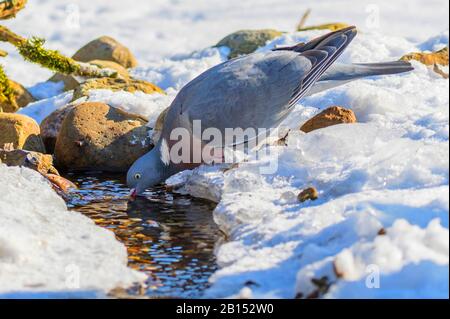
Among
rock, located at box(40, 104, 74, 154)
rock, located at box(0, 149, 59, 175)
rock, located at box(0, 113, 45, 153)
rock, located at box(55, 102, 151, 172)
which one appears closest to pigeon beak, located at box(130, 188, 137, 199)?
rock, located at box(0, 149, 59, 175)

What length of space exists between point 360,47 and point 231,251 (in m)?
5.17

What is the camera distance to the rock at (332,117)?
23.3 ft

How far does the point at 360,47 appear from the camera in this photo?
9492 mm

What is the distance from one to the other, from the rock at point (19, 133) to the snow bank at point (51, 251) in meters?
2.09

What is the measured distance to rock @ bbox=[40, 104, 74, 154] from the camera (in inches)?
340

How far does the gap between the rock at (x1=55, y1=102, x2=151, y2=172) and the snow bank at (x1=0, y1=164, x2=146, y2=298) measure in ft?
6.45

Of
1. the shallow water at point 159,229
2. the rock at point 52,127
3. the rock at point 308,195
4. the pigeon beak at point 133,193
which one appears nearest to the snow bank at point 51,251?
the shallow water at point 159,229

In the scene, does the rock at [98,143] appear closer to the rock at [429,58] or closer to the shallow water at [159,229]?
the shallow water at [159,229]

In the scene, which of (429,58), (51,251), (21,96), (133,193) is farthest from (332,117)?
(21,96)

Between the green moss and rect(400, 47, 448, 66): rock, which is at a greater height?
the green moss

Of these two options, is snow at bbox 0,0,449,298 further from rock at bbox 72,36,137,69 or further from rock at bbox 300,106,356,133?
rock at bbox 72,36,137,69
